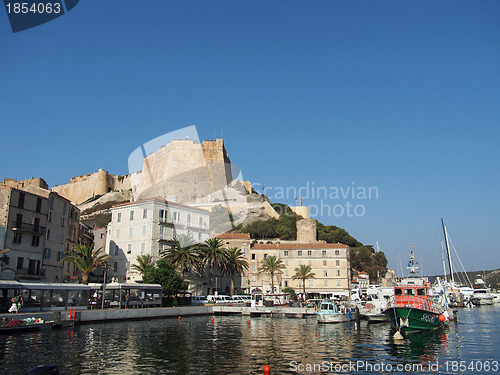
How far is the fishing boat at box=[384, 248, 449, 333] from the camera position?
105ft

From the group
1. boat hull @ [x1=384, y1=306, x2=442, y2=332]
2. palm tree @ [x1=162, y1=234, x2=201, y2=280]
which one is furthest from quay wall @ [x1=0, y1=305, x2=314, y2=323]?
boat hull @ [x1=384, y1=306, x2=442, y2=332]

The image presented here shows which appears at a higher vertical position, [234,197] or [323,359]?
[234,197]

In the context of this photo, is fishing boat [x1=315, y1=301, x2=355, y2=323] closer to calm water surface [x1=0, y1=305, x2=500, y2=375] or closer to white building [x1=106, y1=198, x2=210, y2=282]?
calm water surface [x1=0, y1=305, x2=500, y2=375]

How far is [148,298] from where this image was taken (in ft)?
149

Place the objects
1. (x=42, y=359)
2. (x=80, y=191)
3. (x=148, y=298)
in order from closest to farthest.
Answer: (x=42, y=359)
(x=148, y=298)
(x=80, y=191)

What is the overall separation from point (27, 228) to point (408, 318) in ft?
118

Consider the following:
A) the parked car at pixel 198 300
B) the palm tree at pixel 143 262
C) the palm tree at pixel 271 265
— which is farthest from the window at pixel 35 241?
the palm tree at pixel 271 265

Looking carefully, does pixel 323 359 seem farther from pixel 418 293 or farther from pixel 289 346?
pixel 418 293

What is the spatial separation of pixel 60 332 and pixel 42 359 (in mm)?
10267

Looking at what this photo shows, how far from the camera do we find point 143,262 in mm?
54812

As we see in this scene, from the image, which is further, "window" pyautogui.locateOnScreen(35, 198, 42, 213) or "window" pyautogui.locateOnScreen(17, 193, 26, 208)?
"window" pyautogui.locateOnScreen(35, 198, 42, 213)

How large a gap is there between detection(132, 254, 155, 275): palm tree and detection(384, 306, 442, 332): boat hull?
1179 inches

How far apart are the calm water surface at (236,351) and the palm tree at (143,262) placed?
1972 centimetres

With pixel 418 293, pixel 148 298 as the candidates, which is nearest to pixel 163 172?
pixel 148 298
